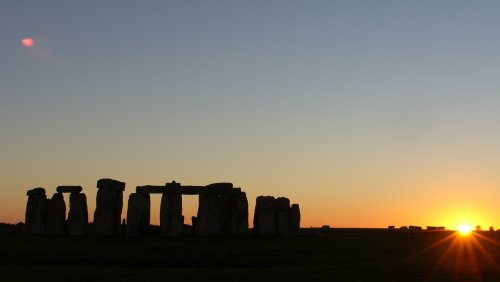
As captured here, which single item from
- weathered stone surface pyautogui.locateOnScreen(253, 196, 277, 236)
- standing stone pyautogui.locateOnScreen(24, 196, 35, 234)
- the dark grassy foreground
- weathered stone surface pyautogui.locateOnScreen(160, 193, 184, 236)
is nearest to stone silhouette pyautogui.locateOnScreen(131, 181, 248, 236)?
weathered stone surface pyautogui.locateOnScreen(160, 193, 184, 236)

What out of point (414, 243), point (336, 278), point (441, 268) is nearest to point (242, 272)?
point (336, 278)

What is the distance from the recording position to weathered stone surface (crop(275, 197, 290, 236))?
46.1m

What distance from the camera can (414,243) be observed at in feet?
133

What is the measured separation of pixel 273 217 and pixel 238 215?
89.9 inches

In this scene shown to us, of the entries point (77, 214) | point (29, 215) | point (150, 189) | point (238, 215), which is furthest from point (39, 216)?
point (238, 215)

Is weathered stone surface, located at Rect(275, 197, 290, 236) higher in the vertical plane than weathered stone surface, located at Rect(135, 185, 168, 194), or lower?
lower

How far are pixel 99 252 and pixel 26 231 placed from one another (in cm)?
1695

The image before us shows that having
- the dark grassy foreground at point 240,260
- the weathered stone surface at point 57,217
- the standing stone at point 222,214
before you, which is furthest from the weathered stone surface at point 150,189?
the weathered stone surface at point 57,217

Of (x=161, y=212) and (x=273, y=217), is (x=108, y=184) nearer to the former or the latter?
(x=161, y=212)

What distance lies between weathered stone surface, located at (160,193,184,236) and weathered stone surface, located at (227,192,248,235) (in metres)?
3.19

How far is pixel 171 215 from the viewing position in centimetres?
4338

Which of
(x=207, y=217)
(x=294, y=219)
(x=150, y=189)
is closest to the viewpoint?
(x=150, y=189)

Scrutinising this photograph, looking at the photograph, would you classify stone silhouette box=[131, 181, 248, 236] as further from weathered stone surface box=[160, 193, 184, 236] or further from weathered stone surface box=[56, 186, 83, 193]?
weathered stone surface box=[56, 186, 83, 193]

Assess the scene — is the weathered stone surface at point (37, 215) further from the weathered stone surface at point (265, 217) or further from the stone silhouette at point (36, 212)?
the weathered stone surface at point (265, 217)
